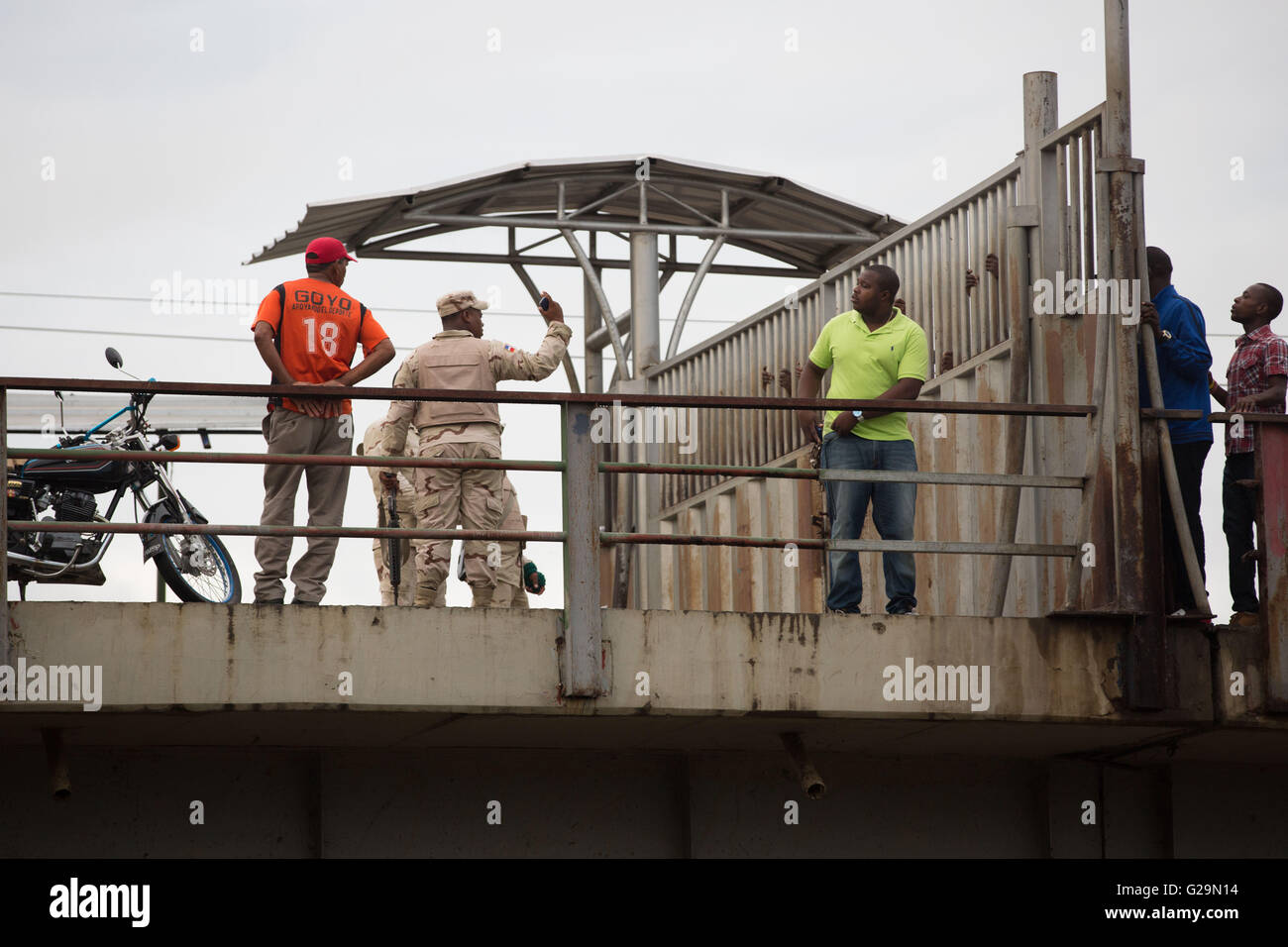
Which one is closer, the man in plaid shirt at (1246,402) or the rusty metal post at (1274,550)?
the rusty metal post at (1274,550)

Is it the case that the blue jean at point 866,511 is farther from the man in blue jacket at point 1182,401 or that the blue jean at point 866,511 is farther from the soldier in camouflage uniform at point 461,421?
the soldier in camouflage uniform at point 461,421

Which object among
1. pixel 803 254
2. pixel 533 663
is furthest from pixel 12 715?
pixel 803 254

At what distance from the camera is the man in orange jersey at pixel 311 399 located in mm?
9906

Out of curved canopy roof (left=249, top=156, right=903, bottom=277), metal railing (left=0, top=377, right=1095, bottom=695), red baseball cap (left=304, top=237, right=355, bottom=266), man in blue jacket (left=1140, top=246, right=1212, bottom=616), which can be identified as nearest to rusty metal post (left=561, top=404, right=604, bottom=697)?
metal railing (left=0, top=377, right=1095, bottom=695)

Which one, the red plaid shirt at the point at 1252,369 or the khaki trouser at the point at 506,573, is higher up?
the red plaid shirt at the point at 1252,369

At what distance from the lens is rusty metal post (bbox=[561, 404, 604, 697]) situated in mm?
9164

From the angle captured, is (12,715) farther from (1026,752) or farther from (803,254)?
(803,254)

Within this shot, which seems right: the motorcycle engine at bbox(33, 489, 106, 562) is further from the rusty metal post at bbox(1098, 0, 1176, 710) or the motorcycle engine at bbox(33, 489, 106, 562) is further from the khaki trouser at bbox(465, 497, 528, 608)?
the rusty metal post at bbox(1098, 0, 1176, 710)

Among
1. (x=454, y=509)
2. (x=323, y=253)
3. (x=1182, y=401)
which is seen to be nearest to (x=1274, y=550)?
(x=1182, y=401)

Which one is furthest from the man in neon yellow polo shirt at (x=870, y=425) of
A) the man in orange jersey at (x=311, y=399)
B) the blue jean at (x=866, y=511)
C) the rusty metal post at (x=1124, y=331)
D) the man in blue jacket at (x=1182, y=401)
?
the man in orange jersey at (x=311, y=399)

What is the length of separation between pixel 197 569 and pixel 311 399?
157 cm

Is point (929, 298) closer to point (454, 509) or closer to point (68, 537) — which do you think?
point (454, 509)

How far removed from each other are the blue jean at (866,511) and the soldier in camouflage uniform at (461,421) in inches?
68.0
